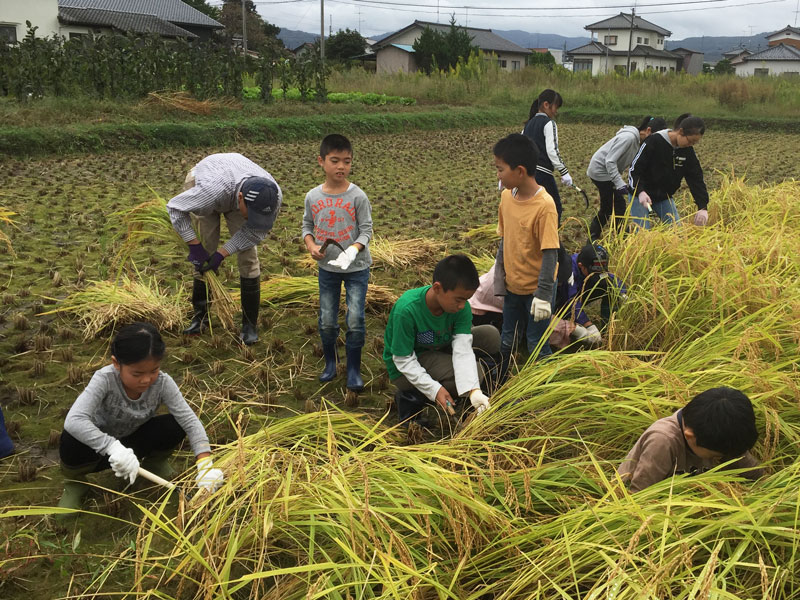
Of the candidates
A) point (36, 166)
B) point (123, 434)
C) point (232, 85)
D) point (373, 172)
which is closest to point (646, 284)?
point (123, 434)

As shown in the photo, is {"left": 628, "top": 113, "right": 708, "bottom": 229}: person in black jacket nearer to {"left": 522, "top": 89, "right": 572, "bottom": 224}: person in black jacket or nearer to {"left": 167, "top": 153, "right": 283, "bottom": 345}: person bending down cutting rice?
{"left": 522, "top": 89, "right": 572, "bottom": 224}: person in black jacket

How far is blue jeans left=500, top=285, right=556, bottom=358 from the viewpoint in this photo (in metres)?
3.38

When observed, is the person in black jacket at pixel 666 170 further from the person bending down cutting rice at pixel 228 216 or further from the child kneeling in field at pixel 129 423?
the child kneeling in field at pixel 129 423

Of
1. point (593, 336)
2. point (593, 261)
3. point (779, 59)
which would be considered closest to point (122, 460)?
point (593, 336)

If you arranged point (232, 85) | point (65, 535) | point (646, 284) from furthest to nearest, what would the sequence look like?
point (232, 85), point (646, 284), point (65, 535)

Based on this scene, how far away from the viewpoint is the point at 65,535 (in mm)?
2299

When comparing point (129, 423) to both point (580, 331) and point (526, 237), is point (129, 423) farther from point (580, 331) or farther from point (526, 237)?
point (580, 331)

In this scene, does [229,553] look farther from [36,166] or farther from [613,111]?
[613,111]

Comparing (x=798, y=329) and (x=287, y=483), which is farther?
(x=798, y=329)

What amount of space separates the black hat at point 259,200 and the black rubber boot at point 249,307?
40cm

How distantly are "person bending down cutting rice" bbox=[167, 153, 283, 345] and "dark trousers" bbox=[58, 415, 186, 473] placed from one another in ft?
4.46

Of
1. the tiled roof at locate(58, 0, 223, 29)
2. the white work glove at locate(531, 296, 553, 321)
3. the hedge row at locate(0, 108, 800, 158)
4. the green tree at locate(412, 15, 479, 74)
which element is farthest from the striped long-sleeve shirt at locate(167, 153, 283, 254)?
the tiled roof at locate(58, 0, 223, 29)

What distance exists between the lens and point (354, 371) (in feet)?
11.3

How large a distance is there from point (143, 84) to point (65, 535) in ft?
44.5
